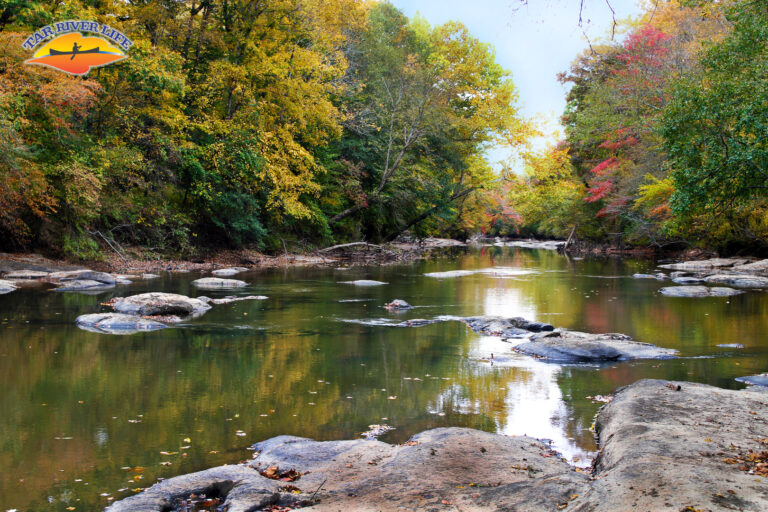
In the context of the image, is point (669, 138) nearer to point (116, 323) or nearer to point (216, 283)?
point (116, 323)

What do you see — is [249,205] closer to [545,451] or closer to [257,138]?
[257,138]

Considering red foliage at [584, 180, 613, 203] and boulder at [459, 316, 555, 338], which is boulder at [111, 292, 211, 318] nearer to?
boulder at [459, 316, 555, 338]

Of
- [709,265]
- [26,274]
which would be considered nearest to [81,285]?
[26,274]

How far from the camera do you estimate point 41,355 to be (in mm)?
9180

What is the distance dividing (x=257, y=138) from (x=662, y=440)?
74.8 feet

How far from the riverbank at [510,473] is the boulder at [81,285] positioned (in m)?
13.3

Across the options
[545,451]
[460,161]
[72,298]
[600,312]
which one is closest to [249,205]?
[72,298]

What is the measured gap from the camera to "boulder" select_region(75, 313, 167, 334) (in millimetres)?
11234

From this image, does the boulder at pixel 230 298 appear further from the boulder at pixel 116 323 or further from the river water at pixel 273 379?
the boulder at pixel 116 323

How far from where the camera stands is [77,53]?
64.2ft

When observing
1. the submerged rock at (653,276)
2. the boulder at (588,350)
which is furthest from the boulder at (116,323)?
the submerged rock at (653,276)

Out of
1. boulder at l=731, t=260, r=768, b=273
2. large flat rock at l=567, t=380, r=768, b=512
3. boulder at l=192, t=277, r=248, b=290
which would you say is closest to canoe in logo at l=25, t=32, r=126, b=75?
boulder at l=192, t=277, r=248, b=290

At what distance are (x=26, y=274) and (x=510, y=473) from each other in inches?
731

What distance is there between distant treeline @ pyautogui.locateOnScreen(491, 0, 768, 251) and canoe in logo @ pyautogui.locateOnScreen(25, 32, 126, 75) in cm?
1661
